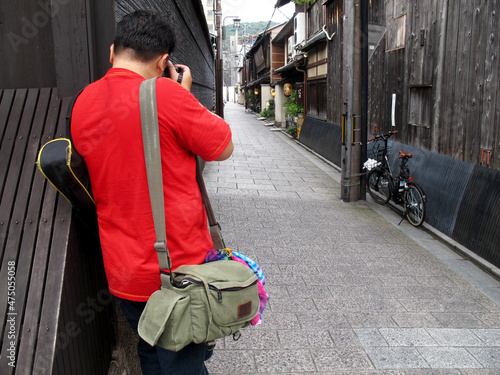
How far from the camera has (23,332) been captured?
2078 millimetres

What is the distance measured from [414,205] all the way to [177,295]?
672 centimetres

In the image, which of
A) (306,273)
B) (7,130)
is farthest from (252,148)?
(7,130)

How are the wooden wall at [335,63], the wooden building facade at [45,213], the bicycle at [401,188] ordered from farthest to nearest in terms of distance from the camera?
1. the wooden wall at [335,63]
2. the bicycle at [401,188]
3. the wooden building facade at [45,213]

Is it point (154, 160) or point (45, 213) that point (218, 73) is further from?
point (154, 160)

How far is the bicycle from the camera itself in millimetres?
7676

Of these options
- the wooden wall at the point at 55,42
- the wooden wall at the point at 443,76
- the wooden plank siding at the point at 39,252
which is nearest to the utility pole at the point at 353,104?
the wooden wall at the point at 443,76

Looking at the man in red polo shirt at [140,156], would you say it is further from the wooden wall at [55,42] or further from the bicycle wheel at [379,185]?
the bicycle wheel at [379,185]

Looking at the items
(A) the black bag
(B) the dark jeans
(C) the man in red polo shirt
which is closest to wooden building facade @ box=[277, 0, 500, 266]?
(B) the dark jeans

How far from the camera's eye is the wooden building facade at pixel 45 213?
83.4 inches

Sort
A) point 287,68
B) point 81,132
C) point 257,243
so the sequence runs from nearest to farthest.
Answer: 1. point 81,132
2. point 257,243
3. point 287,68

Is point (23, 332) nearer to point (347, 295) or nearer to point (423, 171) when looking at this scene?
point (347, 295)

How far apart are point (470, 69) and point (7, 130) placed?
6.55 m

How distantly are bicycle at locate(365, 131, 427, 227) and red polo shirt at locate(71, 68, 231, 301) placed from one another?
6.31 metres

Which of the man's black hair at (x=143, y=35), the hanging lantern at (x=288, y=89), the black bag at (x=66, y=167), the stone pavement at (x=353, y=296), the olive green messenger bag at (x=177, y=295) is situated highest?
the hanging lantern at (x=288, y=89)
